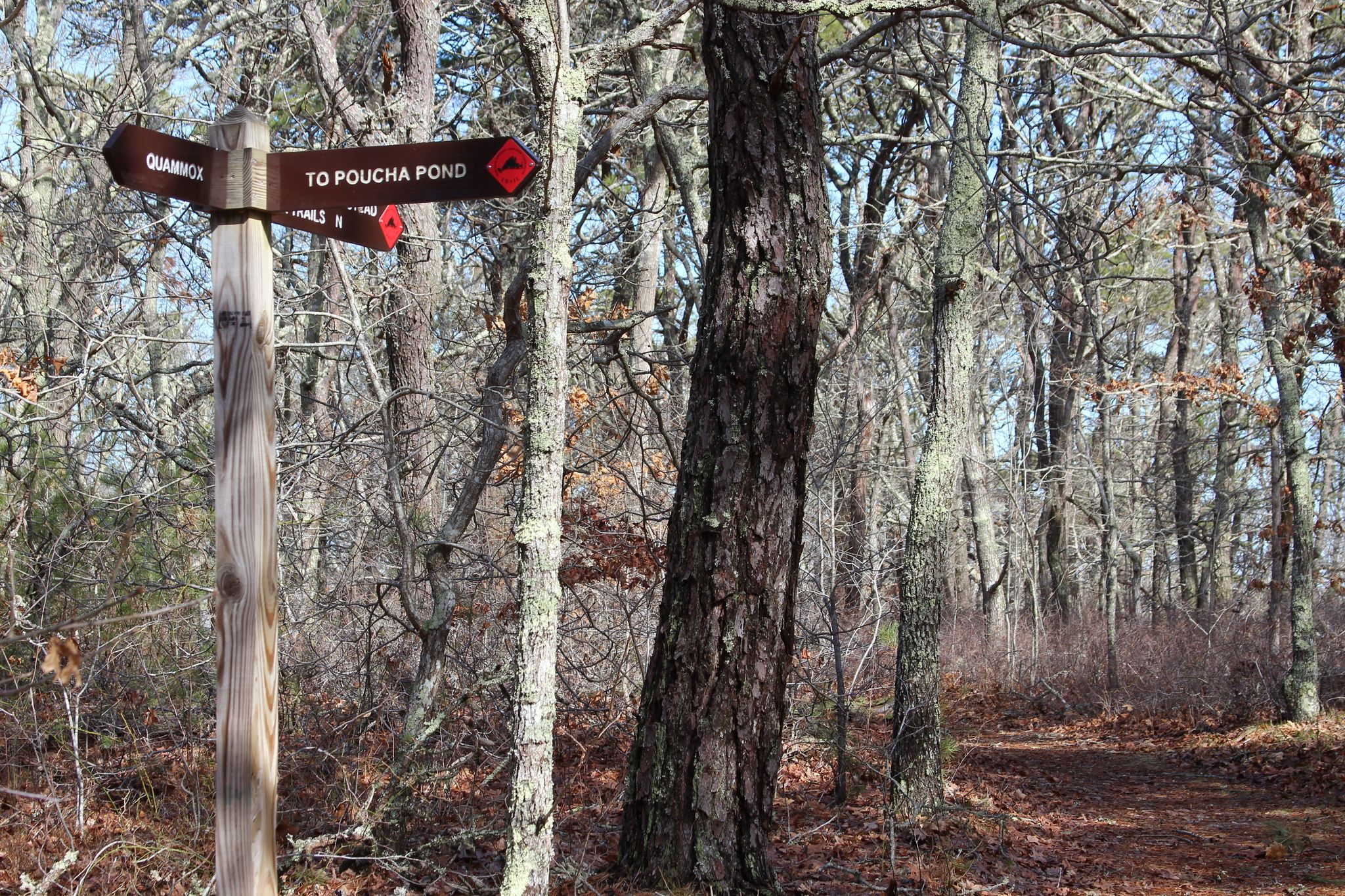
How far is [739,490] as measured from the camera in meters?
4.26

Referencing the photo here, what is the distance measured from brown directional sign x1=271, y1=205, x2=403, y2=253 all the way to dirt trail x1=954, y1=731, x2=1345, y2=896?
451cm

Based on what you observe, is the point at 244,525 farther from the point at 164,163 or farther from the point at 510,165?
the point at 510,165

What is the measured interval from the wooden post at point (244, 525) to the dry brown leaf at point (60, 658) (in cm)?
31

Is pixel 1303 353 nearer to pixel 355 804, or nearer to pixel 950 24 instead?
pixel 950 24

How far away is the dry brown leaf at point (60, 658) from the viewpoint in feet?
6.60

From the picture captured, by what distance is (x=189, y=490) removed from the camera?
591 cm

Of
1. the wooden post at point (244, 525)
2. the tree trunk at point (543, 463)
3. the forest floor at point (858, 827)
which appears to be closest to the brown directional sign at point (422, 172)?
the wooden post at point (244, 525)

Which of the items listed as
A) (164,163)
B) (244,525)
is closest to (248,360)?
(244,525)

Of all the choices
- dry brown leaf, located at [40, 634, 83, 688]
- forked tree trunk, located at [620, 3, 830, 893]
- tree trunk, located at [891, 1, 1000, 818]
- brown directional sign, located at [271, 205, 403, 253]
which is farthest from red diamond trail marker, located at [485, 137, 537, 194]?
tree trunk, located at [891, 1, 1000, 818]

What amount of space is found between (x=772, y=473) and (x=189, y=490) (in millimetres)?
3695

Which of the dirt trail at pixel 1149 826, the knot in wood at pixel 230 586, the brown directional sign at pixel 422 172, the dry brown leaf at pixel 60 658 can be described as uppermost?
the brown directional sign at pixel 422 172

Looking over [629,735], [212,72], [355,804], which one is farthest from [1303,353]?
[212,72]

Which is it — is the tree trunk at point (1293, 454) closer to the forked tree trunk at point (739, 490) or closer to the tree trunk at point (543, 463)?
the forked tree trunk at point (739, 490)

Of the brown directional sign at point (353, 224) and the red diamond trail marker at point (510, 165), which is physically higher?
the red diamond trail marker at point (510, 165)
